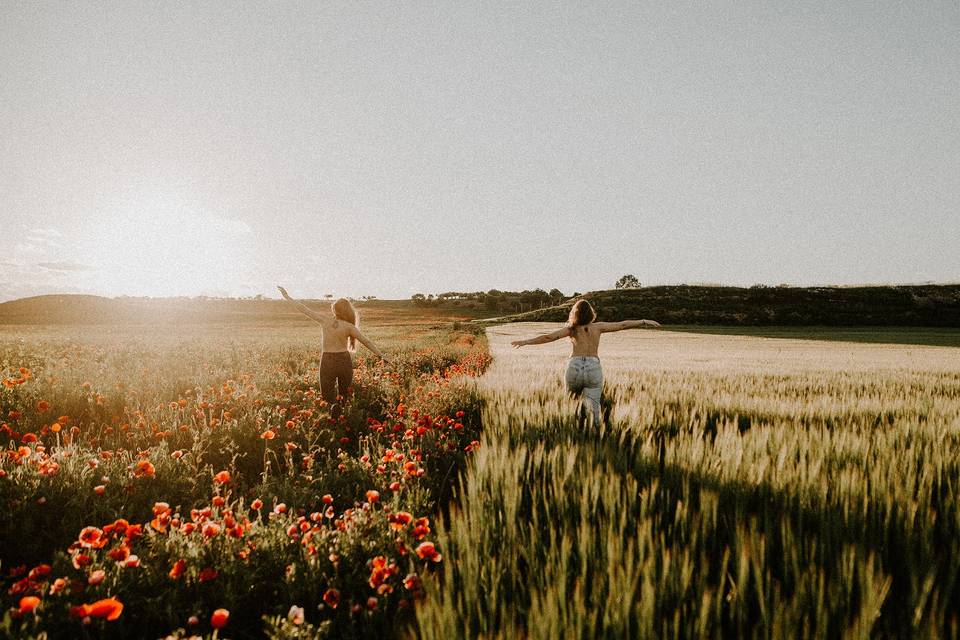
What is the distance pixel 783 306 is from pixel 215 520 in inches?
2772

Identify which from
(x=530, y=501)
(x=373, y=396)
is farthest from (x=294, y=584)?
(x=373, y=396)

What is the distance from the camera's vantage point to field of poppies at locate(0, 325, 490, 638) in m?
2.14

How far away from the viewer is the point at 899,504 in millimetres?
2361

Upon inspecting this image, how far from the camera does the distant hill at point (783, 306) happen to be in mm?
54062

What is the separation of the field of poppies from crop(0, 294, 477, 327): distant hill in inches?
2072

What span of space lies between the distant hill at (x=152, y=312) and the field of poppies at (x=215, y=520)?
173 feet

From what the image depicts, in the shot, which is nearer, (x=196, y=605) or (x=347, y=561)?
(x=196, y=605)

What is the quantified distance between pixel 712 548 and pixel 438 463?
298 cm

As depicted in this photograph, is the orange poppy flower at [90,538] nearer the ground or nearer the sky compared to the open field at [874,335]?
nearer the sky

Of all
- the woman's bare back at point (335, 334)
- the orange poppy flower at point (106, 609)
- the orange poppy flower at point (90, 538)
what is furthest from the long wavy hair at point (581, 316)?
the orange poppy flower at point (106, 609)

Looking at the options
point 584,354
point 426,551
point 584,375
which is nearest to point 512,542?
point 426,551

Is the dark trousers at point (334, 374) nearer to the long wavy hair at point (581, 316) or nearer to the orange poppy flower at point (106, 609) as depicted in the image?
the long wavy hair at point (581, 316)

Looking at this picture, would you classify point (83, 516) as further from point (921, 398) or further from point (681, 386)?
point (921, 398)

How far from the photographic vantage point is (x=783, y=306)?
59.7 meters
